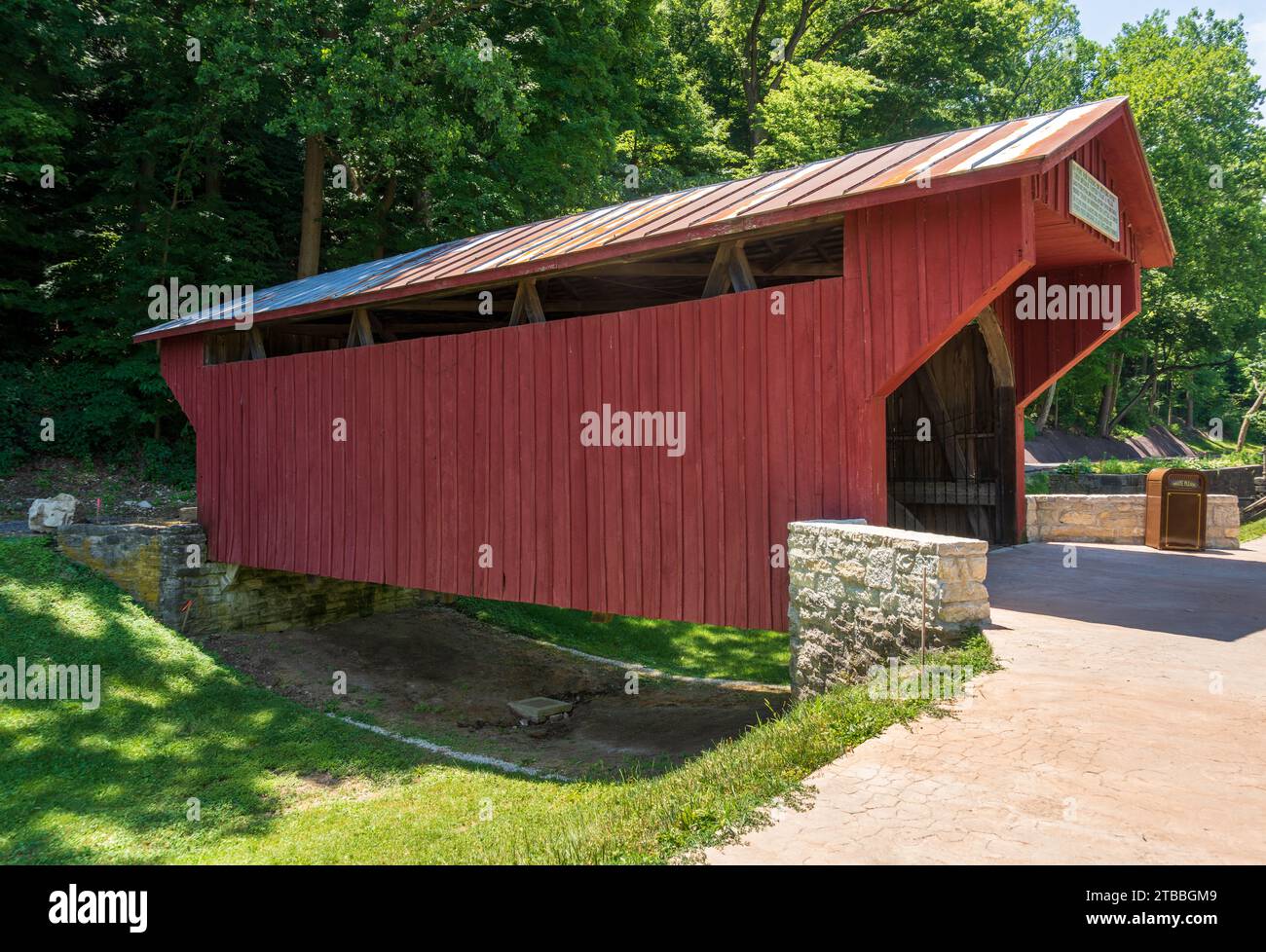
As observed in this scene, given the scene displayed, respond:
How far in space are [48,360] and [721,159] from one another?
1841 centimetres

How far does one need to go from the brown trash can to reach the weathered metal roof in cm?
492

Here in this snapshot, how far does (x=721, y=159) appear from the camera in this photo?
25469 mm

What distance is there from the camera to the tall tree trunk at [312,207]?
17.9m

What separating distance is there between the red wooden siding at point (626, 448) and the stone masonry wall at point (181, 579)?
0.80 metres

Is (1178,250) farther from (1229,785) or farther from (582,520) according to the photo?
(1229,785)

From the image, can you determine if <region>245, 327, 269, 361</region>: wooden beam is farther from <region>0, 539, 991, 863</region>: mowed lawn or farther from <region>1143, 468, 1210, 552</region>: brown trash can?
<region>1143, 468, 1210, 552</region>: brown trash can

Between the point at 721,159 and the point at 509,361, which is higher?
the point at 721,159

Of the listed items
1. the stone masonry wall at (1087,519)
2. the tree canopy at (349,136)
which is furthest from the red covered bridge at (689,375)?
the tree canopy at (349,136)

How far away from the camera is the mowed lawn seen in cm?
437

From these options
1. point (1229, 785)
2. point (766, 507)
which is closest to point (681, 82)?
point (766, 507)

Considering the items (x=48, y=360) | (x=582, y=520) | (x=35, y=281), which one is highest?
(x=35, y=281)

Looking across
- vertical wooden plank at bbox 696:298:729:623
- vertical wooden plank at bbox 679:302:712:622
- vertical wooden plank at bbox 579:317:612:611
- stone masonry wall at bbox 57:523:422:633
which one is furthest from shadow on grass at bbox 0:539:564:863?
vertical wooden plank at bbox 696:298:729:623

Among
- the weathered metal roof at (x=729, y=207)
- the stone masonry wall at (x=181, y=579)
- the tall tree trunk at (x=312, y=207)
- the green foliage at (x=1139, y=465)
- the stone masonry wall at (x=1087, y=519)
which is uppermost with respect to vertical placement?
the tall tree trunk at (x=312, y=207)

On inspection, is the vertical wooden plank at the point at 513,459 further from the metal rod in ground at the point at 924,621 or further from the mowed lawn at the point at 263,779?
the metal rod in ground at the point at 924,621
